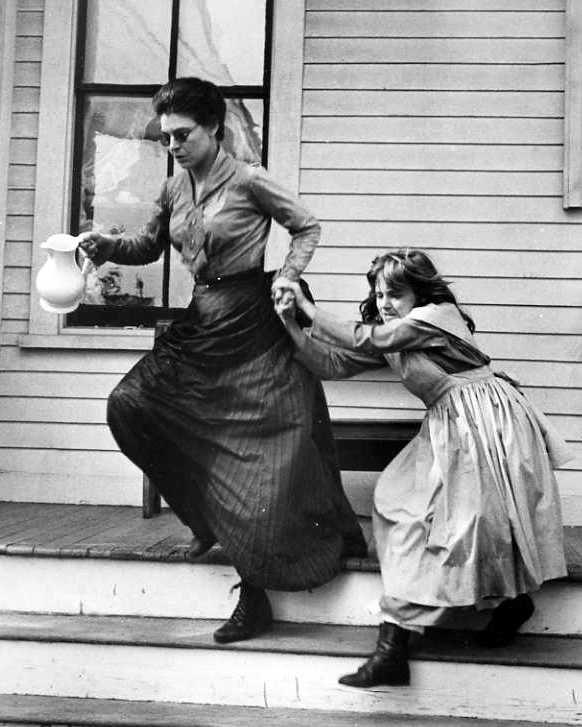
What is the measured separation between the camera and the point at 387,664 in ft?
8.83

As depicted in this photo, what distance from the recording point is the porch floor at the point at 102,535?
10.2ft

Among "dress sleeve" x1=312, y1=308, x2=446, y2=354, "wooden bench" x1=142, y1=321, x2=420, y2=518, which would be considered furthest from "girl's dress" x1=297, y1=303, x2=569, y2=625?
"wooden bench" x1=142, y1=321, x2=420, y2=518

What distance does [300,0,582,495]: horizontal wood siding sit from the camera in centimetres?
446

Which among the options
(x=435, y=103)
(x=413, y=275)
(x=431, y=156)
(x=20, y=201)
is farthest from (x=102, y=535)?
(x=435, y=103)

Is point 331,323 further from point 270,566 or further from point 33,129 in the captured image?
point 33,129

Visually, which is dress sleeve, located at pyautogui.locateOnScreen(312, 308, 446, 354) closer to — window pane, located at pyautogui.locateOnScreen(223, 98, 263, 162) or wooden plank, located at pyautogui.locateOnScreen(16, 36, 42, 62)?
window pane, located at pyautogui.locateOnScreen(223, 98, 263, 162)

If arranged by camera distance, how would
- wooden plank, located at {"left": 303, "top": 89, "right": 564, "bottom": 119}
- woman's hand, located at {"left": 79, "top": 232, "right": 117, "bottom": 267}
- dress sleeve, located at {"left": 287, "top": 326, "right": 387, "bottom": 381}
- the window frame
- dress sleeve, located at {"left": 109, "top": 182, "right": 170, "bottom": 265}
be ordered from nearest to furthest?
dress sleeve, located at {"left": 287, "top": 326, "right": 387, "bottom": 381} → woman's hand, located at {"left": 79, "top": 232, "right": 117, "bottom": 267} → dress sleeve, located at {"left": 109, "top": 182, "right": 170, "bottom": 265} → wooden plank, located at {"left": 303, "top": 89, "right": 564, "bottom": 119} → the window frame

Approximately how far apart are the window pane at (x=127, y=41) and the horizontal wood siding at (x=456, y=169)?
831mm

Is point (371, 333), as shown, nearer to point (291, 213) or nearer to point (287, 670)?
point (291, 213)

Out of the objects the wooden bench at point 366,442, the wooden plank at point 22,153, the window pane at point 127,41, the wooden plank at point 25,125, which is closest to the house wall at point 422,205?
the wooden bench at point 366,442

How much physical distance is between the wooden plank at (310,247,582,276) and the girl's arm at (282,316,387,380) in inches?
60.4

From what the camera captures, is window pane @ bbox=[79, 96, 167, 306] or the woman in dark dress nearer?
the woman in dark dress

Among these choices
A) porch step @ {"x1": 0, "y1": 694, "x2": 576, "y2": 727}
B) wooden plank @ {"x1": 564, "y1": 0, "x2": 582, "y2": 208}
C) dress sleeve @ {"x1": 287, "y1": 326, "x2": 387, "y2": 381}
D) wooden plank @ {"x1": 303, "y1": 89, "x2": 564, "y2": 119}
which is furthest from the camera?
wooden plank @ {"x1": 303, "y1": 89, "x2": 564, "y2": 119}

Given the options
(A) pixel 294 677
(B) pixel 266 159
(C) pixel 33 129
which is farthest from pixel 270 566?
(C) pixel 33 129
